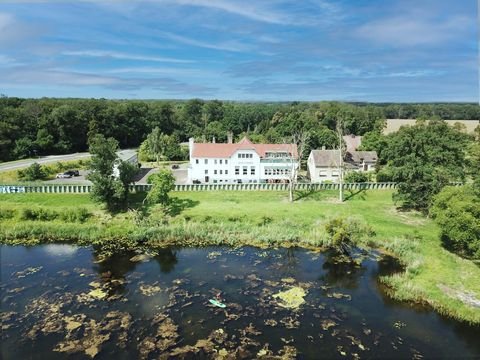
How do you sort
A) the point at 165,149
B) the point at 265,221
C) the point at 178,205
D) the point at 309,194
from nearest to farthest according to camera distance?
1. the point at 265,221
2. the point at 178,205
3. the point at 309,194
4. the point at 165,149

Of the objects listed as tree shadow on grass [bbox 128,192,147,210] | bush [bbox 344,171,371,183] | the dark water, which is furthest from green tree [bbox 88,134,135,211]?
bush [bbox 344,171,371,183]

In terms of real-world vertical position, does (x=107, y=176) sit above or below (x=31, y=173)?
above

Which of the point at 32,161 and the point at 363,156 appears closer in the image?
the point at 32,161

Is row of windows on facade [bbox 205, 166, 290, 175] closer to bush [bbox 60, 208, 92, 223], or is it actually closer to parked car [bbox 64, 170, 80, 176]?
parked car [bbox 64, 170, 80, 176]

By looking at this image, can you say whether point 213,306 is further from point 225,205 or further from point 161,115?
point 161,115

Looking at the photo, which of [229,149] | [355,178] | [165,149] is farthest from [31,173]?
[355,178]

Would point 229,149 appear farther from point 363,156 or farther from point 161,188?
point 363,156

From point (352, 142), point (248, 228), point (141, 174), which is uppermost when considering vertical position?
point (352, 142)
